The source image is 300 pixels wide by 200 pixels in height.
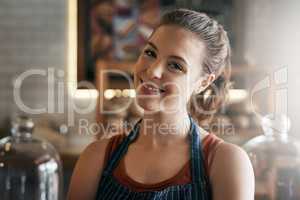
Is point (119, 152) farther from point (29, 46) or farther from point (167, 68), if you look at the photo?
point (29, 46)

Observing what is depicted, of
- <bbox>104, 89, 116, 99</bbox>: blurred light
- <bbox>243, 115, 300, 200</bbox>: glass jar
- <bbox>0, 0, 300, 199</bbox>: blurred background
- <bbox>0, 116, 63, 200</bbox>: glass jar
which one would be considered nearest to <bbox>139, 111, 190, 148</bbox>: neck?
<bbox>243, 115, 300, 200</bbox>: glass jar

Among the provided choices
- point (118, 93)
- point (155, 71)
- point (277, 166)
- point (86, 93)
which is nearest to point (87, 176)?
point (155, 71)

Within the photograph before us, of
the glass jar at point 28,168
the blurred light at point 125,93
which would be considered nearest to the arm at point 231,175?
the glass jar at point 28,168

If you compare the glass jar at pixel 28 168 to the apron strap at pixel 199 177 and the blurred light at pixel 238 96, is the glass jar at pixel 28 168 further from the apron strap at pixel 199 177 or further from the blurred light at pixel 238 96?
the blurred light at pixel 238 96

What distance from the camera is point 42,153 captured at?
0.85 metres

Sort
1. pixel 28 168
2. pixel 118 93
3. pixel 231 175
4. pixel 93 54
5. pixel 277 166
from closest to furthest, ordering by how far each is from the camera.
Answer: pixel 231 175 < pixel 277 166 < pixel 28 168 < pixel 118 93 < pixel 93 54

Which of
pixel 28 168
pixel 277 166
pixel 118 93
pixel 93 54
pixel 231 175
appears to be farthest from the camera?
pixel 93 54

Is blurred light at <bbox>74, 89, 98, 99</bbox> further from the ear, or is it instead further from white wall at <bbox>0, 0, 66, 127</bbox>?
the ear

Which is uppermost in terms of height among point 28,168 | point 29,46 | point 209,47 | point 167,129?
point 29,46

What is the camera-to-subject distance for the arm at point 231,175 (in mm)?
516

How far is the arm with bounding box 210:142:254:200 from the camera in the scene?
52 cm

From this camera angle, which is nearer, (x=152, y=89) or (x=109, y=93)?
(x=152, y=89)

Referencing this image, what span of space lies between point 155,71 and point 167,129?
0.08 m

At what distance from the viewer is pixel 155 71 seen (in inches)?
20.9
